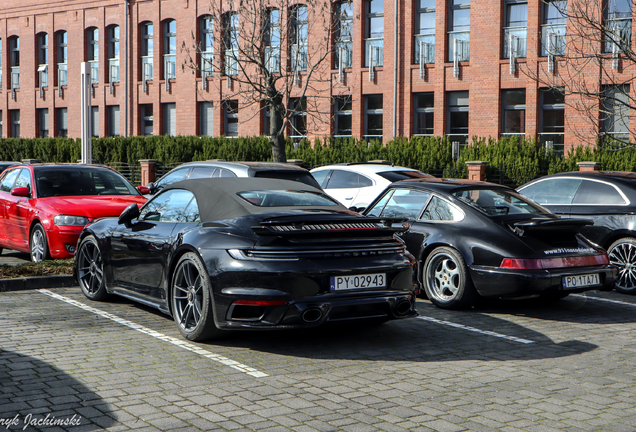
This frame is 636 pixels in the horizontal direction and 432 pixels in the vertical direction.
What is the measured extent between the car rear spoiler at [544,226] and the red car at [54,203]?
18.8 feet

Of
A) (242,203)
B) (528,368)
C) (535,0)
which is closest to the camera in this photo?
(528,368)

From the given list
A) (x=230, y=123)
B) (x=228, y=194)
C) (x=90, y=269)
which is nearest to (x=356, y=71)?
(x=230, y=123)

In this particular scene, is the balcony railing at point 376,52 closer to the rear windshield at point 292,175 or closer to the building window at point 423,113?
the building window at point 423,113

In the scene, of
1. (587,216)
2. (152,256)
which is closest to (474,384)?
(152,256)

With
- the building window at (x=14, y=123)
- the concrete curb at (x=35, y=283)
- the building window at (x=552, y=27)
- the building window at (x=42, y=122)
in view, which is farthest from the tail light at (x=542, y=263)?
the building window at (x=14, y=123)

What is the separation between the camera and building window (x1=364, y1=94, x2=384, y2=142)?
3216 centimetres

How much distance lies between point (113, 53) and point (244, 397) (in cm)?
3887

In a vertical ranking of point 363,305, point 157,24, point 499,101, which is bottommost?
point 363,305

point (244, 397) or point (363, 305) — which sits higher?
point (363, 305)

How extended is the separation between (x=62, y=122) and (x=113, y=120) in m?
4.43

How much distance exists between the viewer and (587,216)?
10.2 metres

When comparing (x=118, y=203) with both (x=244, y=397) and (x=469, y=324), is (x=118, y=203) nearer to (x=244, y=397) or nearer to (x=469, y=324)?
(x=469, y=324)

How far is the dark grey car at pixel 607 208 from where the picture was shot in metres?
9.76

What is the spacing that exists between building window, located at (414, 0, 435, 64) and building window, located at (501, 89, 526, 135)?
3485mm
